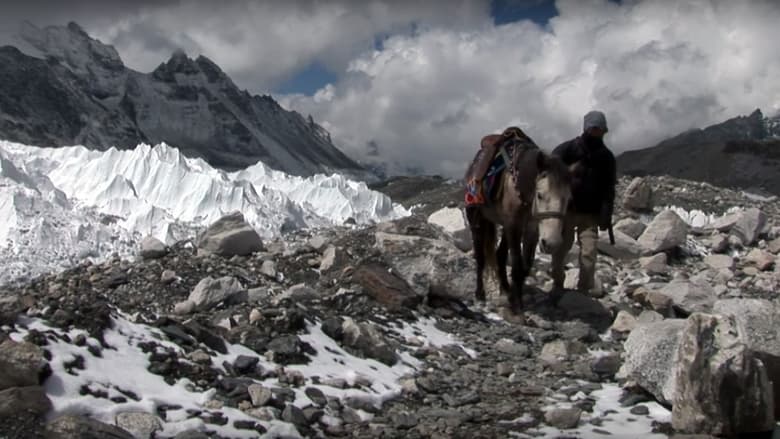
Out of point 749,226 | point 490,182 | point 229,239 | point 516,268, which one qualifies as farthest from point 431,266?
point 749,226

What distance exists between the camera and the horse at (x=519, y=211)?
244 inches

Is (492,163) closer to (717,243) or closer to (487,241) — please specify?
(487,241)

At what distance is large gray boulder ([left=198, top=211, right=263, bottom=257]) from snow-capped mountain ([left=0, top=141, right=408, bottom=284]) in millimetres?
15508

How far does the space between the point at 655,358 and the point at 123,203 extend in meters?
30.1

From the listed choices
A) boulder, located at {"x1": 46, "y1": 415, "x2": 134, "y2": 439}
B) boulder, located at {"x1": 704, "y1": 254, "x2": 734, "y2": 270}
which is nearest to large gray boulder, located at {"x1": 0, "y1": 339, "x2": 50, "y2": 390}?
boulder, located at {"x1": 46, "y1": 415, "x2": 134, "y2": 439}

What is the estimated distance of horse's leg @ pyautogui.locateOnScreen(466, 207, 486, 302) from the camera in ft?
25.9

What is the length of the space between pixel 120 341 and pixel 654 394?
3.81 m

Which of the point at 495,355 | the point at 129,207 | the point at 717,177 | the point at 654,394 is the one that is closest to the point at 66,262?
the point at 129,207

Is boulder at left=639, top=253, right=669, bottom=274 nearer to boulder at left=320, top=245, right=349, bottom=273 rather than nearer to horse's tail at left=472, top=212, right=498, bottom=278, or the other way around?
horse's tail at left=472, top=212, right=498, bottom=278

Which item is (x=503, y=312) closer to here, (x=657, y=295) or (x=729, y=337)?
(x=657, y=295)

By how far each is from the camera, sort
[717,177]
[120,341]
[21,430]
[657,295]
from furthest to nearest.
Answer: [717,177]
[657,295]
[120,341]
[21,430]

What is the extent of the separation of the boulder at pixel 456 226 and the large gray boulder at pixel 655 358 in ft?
19.9

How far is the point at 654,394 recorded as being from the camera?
5.07 meters

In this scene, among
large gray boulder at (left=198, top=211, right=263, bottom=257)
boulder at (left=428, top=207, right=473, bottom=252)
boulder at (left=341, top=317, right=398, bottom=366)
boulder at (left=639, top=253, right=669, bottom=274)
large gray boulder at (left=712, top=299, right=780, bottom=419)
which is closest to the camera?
large gray boulder at (left=712, top=299, right=780, bottom=419)
